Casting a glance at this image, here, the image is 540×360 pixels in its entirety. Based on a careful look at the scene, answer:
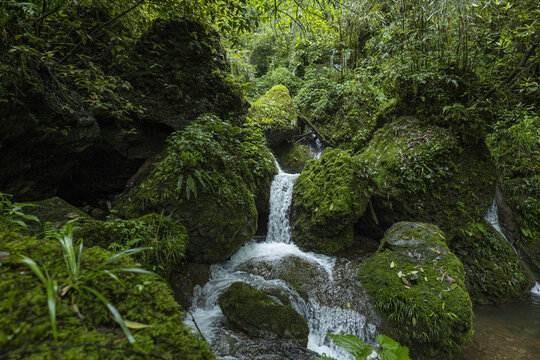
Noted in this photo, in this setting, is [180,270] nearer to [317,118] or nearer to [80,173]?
[80,173]

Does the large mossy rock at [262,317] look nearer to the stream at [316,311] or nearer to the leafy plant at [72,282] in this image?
the stream at [316,311]

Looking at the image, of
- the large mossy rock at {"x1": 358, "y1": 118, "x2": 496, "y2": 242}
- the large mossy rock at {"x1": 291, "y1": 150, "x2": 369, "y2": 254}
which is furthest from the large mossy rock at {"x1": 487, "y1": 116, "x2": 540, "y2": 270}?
the large mossy rock at {"x1": 291, "y1": 150, "x2": 369, "y2": 254}

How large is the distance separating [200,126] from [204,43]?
1957mm

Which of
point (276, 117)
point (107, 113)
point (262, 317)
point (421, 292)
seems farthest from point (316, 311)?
point (276, 117)

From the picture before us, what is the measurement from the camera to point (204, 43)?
15.7 ft

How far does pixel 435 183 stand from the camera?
528 cm

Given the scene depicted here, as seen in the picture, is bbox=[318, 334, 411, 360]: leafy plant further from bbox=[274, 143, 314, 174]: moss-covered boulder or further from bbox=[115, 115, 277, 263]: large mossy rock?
bbox=[274, 143, 314, 174]: moss-covered boulder

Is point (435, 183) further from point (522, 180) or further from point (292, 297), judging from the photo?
point (292, 297)

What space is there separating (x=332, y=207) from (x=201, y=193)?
3.18 meters

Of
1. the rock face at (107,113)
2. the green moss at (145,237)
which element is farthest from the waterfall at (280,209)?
the green moss at (145,237)

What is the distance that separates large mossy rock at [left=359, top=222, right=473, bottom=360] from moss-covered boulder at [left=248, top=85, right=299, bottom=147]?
6.70m

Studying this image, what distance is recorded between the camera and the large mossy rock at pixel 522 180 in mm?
5527

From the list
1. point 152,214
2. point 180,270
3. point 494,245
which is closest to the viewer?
point 152,214

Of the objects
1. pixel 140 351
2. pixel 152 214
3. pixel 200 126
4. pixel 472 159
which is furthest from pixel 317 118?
pixel 140 351
